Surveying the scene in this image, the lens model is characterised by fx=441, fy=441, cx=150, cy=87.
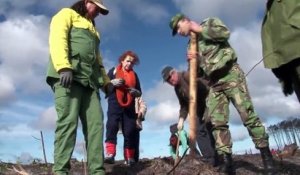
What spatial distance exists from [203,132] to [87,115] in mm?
3305

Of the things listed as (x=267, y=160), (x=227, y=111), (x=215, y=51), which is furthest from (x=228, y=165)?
(x=215, y=51)

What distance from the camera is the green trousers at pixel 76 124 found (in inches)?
186

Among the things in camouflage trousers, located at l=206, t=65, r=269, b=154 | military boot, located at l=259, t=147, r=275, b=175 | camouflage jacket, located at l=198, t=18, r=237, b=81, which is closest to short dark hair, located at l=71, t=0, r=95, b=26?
camouflage jacket, located at l=198, t=18, r=237, b=81

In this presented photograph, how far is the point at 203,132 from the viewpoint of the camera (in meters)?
7.85

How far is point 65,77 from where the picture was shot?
469cm

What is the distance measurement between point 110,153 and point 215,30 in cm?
275

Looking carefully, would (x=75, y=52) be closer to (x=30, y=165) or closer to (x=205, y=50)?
(x=205, y=50)

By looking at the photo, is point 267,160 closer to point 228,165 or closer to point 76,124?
point 228,165

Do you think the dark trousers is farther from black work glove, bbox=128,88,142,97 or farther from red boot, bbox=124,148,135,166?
black work glove, bbox=128,88,142,97

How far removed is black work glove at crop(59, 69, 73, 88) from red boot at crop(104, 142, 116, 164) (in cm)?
260

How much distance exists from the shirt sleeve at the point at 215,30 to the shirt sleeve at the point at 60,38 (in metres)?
1.73

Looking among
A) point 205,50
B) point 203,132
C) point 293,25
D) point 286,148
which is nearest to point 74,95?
point 205,50

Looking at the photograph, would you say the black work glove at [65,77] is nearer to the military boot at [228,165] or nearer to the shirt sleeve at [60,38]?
the shirt sleeve at [60,38]

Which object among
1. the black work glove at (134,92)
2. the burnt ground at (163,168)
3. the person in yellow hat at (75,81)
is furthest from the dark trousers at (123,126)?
the person in yellow hat at (75,81)
